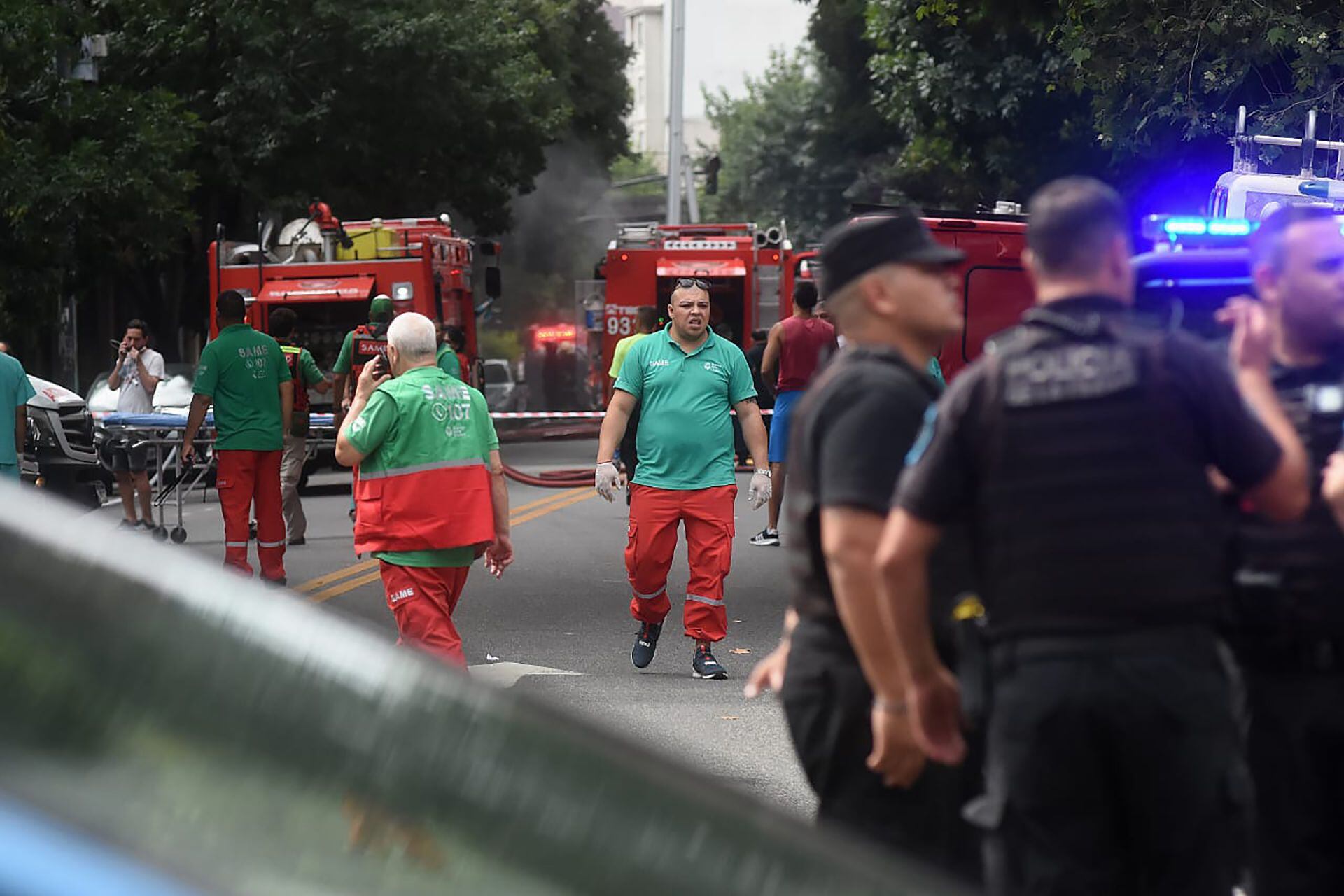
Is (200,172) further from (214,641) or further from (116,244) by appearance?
(214,641)

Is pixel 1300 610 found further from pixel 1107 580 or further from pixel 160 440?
pixel 160 440

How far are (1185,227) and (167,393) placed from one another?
17108 millimetres

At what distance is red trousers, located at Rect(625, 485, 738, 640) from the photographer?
9148 millimetres

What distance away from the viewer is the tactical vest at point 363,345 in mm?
14133

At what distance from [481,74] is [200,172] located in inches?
217

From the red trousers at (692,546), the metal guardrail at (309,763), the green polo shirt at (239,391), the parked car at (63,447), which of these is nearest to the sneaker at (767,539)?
the green polo shirt at (239,391)

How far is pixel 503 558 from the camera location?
A: 793 cm

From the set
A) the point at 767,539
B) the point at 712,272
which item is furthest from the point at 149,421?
the point at 712,272

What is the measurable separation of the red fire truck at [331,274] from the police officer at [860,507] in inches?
709

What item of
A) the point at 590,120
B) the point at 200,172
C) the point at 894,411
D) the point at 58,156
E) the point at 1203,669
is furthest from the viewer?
the point at 590,120

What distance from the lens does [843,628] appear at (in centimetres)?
368

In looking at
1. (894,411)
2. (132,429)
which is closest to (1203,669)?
(894,411)

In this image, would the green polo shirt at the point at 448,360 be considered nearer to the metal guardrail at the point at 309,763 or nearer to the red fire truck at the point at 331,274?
the red fire truck at the point at 331,274

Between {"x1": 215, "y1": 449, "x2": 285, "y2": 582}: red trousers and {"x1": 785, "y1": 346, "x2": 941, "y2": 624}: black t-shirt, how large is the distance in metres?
8.57
